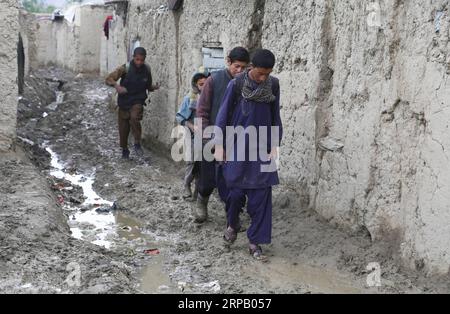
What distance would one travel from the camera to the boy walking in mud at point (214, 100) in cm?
486

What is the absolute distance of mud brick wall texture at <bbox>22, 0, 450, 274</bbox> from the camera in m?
3.80

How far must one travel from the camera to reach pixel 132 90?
8625 millimetres

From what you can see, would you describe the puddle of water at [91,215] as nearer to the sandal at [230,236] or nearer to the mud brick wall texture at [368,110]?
the sandal at [230,236]

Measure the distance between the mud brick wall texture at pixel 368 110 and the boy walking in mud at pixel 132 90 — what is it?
7.26ft

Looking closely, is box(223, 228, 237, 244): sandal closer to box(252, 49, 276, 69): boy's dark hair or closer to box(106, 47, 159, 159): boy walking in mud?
box(252, 49, 276, 69): boy's dark hair

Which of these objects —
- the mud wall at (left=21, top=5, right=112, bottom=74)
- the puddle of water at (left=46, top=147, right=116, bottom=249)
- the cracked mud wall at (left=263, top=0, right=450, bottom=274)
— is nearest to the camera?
the cracked mud wall at (left=263, top=0, right=450, bottom=274)

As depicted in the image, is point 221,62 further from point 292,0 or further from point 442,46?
point 442,46

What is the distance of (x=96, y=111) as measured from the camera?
12953mm

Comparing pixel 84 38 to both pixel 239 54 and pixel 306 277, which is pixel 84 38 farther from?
pixel 306 277

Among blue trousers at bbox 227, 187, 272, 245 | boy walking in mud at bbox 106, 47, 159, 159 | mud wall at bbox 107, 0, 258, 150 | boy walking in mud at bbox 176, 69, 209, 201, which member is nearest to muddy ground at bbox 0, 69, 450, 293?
blue trousers at bbox 227, 187, 272, 245

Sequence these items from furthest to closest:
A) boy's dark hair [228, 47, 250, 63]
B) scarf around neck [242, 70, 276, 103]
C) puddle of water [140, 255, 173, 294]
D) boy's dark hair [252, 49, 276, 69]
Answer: boy's dark hair [228, 47, 250, 63]
scarf around neck [242, 70, 276, 103]
boy's dark hair [252, 49, 276, 69]
puddle of water [140, 255, 173, 294]

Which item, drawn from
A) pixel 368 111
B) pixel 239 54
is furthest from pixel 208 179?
pixel 368 111

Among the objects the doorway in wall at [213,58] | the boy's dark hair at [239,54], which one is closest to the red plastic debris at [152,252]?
the boy's dark hair at [239,54]

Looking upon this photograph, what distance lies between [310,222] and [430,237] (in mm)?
1449
